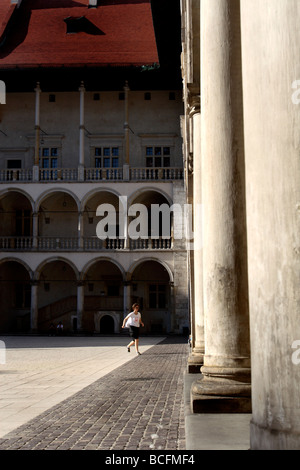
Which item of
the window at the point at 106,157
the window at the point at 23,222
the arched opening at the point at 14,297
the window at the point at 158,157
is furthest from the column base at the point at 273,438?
the window at the point at 23,222

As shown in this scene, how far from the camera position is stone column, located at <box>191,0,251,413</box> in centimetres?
483

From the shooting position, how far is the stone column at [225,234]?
483cm

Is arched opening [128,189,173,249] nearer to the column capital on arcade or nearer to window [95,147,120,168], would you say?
window [95,147,120,168]

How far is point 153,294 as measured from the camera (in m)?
33.8

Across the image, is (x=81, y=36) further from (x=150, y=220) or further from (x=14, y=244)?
(x=14, y=244)

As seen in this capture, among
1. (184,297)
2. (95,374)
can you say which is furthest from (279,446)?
(184,297)

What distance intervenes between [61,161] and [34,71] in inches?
219

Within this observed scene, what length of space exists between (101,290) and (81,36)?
16.3 meters

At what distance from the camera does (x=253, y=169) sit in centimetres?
289

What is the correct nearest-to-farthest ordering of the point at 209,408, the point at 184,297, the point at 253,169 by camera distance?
the point at 253,169 < the point at 209,408 < the point at 184,297

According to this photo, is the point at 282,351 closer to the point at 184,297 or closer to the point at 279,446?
the point at 279,446

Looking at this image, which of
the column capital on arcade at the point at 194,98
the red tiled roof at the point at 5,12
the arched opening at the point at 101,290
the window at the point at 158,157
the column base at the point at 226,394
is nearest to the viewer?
the column base at the point at 226,394

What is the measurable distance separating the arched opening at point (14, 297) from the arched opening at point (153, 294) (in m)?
6.68

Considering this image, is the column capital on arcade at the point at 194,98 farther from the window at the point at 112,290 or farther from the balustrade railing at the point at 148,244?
the window at the point at 112,290
